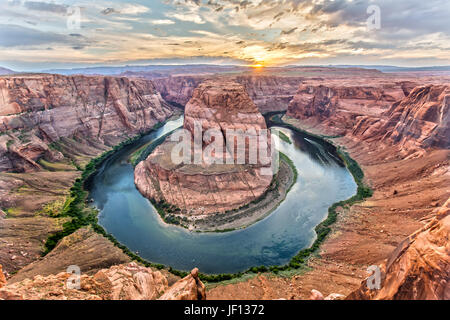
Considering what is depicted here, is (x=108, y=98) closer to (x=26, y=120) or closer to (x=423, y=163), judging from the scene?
(x=26, y=120)

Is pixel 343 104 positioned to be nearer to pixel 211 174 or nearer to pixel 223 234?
pixel 211 174

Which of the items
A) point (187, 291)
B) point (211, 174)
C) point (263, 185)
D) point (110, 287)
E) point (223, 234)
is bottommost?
point (223, 234)

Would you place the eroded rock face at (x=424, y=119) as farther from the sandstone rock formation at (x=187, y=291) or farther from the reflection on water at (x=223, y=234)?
the sandstone rock formation at (x=187, y=291)

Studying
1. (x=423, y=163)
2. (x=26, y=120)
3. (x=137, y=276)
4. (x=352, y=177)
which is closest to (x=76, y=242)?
(x=137, y=276)

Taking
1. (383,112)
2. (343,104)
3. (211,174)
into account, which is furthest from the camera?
(343,104)

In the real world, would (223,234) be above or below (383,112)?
below

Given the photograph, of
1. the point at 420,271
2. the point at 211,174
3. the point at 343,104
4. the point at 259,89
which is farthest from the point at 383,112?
the point at 420,271
